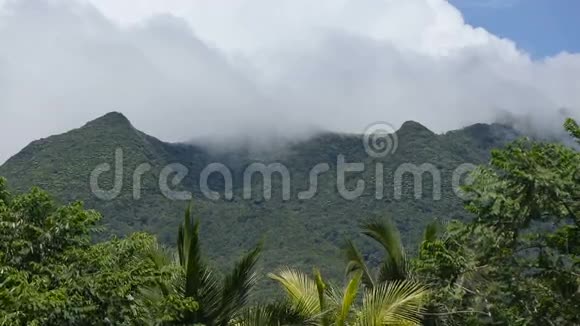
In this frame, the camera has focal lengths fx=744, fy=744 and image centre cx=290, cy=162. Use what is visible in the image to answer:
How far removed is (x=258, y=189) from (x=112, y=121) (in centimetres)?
2028

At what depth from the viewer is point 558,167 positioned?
8609mm

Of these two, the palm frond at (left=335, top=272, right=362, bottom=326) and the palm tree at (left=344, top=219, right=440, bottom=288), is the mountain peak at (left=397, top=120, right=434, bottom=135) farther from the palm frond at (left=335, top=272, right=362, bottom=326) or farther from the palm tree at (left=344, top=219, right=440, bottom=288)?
the palm frond at (left=335, top=272, right=362, bottom=326)

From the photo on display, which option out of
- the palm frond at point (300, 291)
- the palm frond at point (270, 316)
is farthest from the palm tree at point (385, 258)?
the palm frond at point (270, 316)

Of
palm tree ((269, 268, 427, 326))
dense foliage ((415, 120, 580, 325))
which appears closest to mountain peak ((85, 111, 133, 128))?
dense foliage ((415, 120, 580, 325))

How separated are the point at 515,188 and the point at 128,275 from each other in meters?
4.40

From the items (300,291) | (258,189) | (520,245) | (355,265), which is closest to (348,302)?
(300,291)

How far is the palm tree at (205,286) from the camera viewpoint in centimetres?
752

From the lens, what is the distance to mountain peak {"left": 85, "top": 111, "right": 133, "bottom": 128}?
92.9 meters

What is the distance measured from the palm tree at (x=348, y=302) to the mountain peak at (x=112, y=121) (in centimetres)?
8714

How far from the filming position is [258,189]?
9312 centimetres

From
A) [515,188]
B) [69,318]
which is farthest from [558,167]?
[69,318]

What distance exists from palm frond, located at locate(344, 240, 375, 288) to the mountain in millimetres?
48104

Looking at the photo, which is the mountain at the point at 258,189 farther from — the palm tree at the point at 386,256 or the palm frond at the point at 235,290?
the palm frond at the point at 235,290

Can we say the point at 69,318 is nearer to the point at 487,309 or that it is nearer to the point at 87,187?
the point at 487,309
